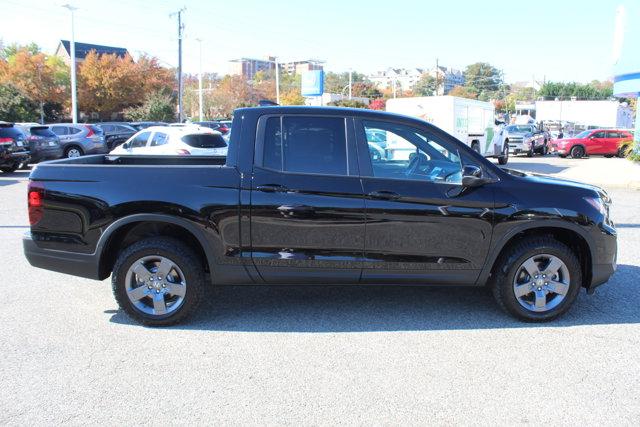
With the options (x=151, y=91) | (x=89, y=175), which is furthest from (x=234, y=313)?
(x=151, y=91)

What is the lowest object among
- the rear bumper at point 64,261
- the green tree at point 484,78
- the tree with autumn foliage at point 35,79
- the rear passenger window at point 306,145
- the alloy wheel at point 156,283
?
the alloy wheel at point 156,283

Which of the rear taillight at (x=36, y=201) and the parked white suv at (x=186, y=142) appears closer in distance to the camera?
the rear taillight at (x=36, y=201)

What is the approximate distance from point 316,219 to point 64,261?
2202 millimetres

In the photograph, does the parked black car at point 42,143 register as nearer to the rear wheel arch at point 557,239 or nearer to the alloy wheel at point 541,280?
the rear wheel arch at point 557,239

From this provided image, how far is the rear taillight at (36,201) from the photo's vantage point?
188 inches

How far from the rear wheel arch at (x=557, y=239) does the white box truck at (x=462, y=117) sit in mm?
14994

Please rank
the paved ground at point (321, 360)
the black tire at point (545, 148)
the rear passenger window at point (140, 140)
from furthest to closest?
the black tire at point (545, 148) < the rear passenger window at point (140, 140) < the paved ground at point (321, 360)

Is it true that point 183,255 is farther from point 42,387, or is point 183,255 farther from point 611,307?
point 611,307

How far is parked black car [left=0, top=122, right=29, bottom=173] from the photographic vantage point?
1769cm

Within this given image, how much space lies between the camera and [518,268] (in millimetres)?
4855

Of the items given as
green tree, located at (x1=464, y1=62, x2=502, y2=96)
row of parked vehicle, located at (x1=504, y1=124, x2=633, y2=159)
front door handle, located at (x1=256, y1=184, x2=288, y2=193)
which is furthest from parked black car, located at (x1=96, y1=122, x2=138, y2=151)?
green tree, located at (x1=464, y1=62, x2=502, y2=96)

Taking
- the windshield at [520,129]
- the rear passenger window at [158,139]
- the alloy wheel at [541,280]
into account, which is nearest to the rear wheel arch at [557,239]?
the alloy wheel at [541,280]

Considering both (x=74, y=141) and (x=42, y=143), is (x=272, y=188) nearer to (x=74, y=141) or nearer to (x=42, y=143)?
(x=42, y=143)

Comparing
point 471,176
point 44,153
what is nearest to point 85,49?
point 44,153
